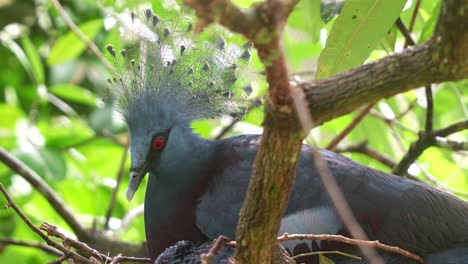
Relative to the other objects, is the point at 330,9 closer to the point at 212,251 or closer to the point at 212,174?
the point at 212,174

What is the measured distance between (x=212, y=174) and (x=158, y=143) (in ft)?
0.73

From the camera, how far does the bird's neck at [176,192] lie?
8.08ft

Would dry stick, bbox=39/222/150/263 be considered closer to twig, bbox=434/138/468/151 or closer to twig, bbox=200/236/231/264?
twig, bbox=200/236/231/264

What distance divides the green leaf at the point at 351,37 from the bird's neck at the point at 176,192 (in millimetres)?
800

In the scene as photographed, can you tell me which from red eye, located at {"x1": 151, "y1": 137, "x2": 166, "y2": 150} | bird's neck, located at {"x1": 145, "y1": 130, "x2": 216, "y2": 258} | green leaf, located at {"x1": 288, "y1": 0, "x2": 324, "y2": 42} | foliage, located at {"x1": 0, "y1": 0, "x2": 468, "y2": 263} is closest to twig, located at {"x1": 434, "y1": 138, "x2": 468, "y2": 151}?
foliage, located at {"x1": 0, "y1": 0, "x2": 468, "y2": 263}

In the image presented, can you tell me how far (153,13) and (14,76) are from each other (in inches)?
106

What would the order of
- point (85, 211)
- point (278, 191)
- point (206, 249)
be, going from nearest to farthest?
1. point (278, 191)
2. point (206, 249)
3. point (85, 211)

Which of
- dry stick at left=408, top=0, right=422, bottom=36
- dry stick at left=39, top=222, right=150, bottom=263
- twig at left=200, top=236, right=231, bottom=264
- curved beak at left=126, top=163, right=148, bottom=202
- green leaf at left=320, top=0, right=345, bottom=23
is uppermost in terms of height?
dry stick at left=408, top=0, right=422, bottom=36

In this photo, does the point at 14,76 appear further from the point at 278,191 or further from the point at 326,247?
the point at 278,191

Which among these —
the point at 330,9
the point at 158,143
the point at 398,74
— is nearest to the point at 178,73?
the point at 158,143

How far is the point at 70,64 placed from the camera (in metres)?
4.97

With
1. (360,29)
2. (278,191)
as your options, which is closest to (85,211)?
(360,29)

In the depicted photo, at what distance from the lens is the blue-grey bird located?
220cm

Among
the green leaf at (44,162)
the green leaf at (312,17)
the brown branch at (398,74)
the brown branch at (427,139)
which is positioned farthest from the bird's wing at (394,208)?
the green leaf at (44,162)
